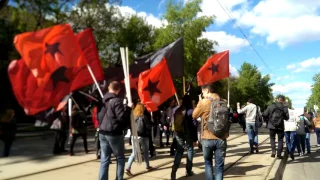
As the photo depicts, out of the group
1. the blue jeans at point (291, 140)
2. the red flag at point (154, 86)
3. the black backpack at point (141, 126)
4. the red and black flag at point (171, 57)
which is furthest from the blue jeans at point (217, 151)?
the blue jeans at point (291, 140)

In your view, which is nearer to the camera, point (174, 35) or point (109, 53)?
point (174, 35)

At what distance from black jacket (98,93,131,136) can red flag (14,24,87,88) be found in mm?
777

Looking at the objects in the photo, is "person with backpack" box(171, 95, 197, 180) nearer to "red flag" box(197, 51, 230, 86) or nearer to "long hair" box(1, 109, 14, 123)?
"red flag" box(197, 51, 230, 86)

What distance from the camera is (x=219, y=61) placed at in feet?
29.7

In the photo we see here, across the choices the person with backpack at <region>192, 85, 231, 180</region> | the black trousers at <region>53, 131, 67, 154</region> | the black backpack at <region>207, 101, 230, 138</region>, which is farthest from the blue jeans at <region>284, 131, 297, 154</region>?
the black trousers at <region>53, 131, 67, 154</region>

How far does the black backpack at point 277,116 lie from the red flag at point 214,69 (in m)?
1.75

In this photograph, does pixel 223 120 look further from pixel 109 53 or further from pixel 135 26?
pixel 135 26

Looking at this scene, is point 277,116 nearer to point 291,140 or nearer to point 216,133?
point 291,140

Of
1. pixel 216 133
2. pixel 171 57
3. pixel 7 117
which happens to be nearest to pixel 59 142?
pixel 7 117

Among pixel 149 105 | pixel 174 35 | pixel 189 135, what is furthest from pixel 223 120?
pixel 174 35

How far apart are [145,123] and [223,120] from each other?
295cm

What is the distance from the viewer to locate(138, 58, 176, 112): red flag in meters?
7.47

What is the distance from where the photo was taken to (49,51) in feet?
17.5

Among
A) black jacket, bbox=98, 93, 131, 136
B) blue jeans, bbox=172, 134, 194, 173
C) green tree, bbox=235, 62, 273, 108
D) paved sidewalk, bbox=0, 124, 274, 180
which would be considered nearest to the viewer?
black jacket, bbox=98, 93, 131, 136
